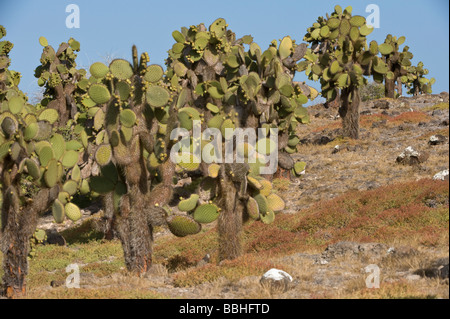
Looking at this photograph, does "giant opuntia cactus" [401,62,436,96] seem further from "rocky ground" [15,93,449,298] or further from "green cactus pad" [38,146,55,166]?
"green cactus pad" [38,146,55,166]

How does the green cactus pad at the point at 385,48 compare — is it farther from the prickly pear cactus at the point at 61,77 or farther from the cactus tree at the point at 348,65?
the prickly pear cactus at the point at 61,77

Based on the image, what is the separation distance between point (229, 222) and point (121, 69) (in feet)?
13.2

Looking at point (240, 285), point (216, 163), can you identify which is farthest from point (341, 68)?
point (240, 285)

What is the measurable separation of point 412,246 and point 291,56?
39.7ft

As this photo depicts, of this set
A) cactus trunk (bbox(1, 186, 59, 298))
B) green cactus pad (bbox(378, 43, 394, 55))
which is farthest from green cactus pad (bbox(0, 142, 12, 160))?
green cactus pad (bbox(378, 43, 394, 55))

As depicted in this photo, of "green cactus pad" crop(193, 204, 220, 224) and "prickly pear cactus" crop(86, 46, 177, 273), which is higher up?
"prickly pear cactus" crop(86, 46, 177, 273)

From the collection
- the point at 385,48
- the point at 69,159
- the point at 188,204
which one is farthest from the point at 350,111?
the point at 69,159

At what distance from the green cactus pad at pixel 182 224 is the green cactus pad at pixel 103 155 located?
1840 millimetres

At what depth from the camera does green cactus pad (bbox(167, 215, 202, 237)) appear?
1277 cm

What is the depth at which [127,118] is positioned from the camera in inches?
484

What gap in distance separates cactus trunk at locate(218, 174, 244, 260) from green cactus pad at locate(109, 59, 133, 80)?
305cm

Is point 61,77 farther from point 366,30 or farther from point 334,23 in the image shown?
point 366,30

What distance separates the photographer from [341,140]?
Answer: 29.8 metres
